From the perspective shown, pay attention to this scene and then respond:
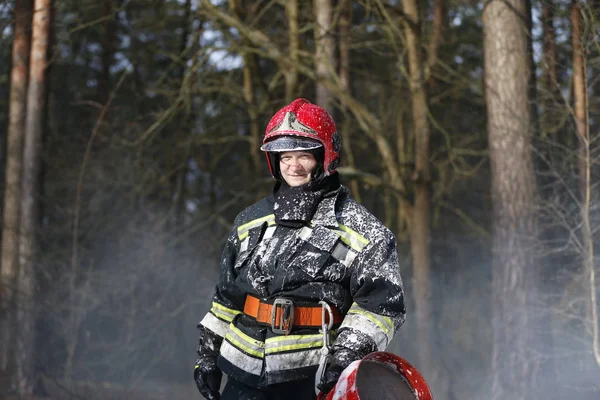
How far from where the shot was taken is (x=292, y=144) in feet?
11.0

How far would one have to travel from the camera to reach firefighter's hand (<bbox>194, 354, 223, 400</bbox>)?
357cm

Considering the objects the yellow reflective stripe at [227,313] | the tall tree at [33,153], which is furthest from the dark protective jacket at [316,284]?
the tall tree at [33,153]

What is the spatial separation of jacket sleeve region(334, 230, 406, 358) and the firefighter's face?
0.43 m

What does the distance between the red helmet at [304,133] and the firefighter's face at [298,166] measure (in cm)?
5

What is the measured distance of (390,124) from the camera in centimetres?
1410

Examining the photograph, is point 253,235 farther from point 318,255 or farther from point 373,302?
point 373,302

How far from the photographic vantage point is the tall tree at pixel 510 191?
7195 mm

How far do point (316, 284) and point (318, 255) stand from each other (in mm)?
114

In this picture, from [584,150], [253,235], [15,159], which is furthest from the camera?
[15,159]

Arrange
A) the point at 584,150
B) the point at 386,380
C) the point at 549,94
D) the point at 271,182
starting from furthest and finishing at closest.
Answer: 1. the point at 271,182
2. the point at 549,94
3. the point at 584,150
4. the point at 386,380

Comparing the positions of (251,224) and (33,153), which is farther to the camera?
(33,153)

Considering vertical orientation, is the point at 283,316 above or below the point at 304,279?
below

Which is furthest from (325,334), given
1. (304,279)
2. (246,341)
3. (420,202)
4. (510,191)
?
(420,202)

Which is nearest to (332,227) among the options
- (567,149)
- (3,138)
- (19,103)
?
(567,149)
